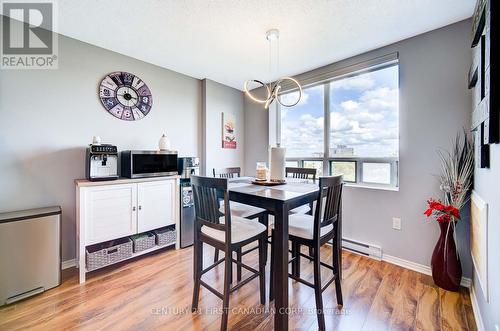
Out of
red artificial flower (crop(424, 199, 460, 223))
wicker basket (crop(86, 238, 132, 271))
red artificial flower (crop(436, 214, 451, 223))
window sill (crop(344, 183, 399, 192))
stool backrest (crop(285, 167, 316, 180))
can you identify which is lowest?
wicker basket (crop(86, 238, 132, 271))

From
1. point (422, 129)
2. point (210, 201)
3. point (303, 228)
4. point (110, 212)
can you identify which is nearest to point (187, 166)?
point (110, 212)

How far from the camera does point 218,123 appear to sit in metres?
3.54

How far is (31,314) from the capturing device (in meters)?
1.54

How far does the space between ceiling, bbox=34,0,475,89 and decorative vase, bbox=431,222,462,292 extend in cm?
185

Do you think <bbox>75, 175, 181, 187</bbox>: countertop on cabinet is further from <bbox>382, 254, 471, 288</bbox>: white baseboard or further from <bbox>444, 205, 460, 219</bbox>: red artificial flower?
<bbox>444, 205, 460, 219</bbox>: red artificial flower

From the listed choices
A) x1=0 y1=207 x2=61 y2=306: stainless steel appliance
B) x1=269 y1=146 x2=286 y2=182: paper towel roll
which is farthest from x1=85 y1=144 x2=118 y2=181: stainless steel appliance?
x1=269 y1=146 x2=286 y2=182: paper towel roll

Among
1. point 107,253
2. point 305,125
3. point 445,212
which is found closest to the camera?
point 445,212

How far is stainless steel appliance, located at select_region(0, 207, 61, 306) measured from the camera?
1.62 m

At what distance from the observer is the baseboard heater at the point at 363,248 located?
235cm

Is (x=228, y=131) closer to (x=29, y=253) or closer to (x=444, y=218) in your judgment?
(x=29, y=253)

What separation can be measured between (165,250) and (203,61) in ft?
8.12

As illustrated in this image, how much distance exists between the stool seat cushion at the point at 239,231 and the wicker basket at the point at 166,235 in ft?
3.85

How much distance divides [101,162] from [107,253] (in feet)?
3.00

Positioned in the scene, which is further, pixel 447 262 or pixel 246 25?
pixel 246 25
